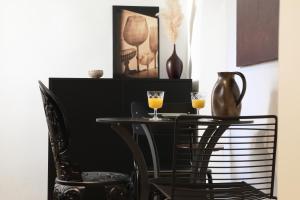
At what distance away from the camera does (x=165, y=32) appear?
171 inches

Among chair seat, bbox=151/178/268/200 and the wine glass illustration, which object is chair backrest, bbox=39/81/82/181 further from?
the wine glass illustration

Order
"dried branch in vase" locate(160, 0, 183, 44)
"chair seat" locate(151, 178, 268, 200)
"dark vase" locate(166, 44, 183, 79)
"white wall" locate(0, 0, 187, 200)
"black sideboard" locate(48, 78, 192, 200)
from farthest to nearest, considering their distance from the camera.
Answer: "white wall" locate(0, 0, 187, 200) → "dried branch in vase" locate(160, 0, 183, 44) → "dark vase" locate(166, 44, 183, 79) → "black sideboard" locate(48, 78, 192, 200) → "chair seat" locate(151, 178, 268, 200)

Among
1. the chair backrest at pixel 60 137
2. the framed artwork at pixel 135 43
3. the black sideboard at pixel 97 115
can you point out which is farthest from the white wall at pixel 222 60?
the chair backrest at pixel 60 137

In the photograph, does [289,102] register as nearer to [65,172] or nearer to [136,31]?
[65,172]

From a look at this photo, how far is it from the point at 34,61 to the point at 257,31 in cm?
237

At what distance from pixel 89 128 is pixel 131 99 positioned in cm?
42

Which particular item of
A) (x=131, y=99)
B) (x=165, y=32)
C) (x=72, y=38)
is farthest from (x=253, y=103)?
(x=72, y=38)

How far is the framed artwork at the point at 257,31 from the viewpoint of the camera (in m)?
2.34

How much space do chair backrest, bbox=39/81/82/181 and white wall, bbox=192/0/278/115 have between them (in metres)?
1.10

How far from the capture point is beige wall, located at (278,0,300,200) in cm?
111

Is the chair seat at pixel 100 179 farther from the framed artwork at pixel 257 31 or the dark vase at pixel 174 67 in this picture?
the dark vase at pixel 174 67

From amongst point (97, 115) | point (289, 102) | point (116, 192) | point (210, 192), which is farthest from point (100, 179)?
point (289, 102)

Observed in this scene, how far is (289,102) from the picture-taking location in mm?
1137

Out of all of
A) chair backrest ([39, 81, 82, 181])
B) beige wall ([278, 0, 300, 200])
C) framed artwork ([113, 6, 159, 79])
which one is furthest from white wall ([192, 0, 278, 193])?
beige wall ([278, 0, 300, 200])
